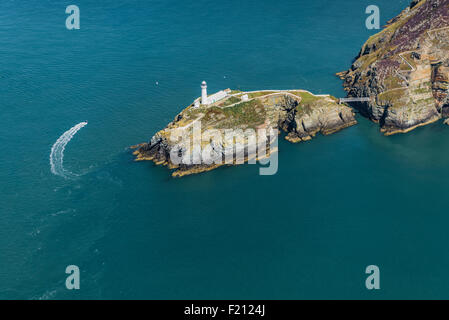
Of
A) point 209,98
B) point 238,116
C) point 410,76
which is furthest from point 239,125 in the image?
point 410,76

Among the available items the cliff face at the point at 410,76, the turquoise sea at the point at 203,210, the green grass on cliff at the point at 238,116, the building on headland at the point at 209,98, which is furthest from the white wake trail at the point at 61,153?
the cliff face at the point at 410,76

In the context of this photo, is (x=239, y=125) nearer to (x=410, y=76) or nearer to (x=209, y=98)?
(x=209, y=98)

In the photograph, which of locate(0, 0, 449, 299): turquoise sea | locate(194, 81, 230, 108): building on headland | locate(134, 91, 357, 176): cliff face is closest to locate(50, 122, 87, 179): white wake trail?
locate(0, 0, 449, 299): turquoise sea

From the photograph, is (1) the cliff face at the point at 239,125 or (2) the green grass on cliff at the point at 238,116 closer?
(1) the cliff face at the point at 239,125

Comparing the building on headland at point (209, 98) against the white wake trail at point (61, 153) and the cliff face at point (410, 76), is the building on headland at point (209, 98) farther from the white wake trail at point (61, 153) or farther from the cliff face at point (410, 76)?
the cliff face at point (410, 76)

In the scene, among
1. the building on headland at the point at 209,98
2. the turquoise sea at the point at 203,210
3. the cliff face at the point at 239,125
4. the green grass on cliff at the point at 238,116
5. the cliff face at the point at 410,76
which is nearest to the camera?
the turquoise sea at the point at 203,210

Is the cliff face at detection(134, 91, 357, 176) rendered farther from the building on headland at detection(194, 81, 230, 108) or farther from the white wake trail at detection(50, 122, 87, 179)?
the white wake trail at detection(50, 122, 87, 179)

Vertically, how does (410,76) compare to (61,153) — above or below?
above
